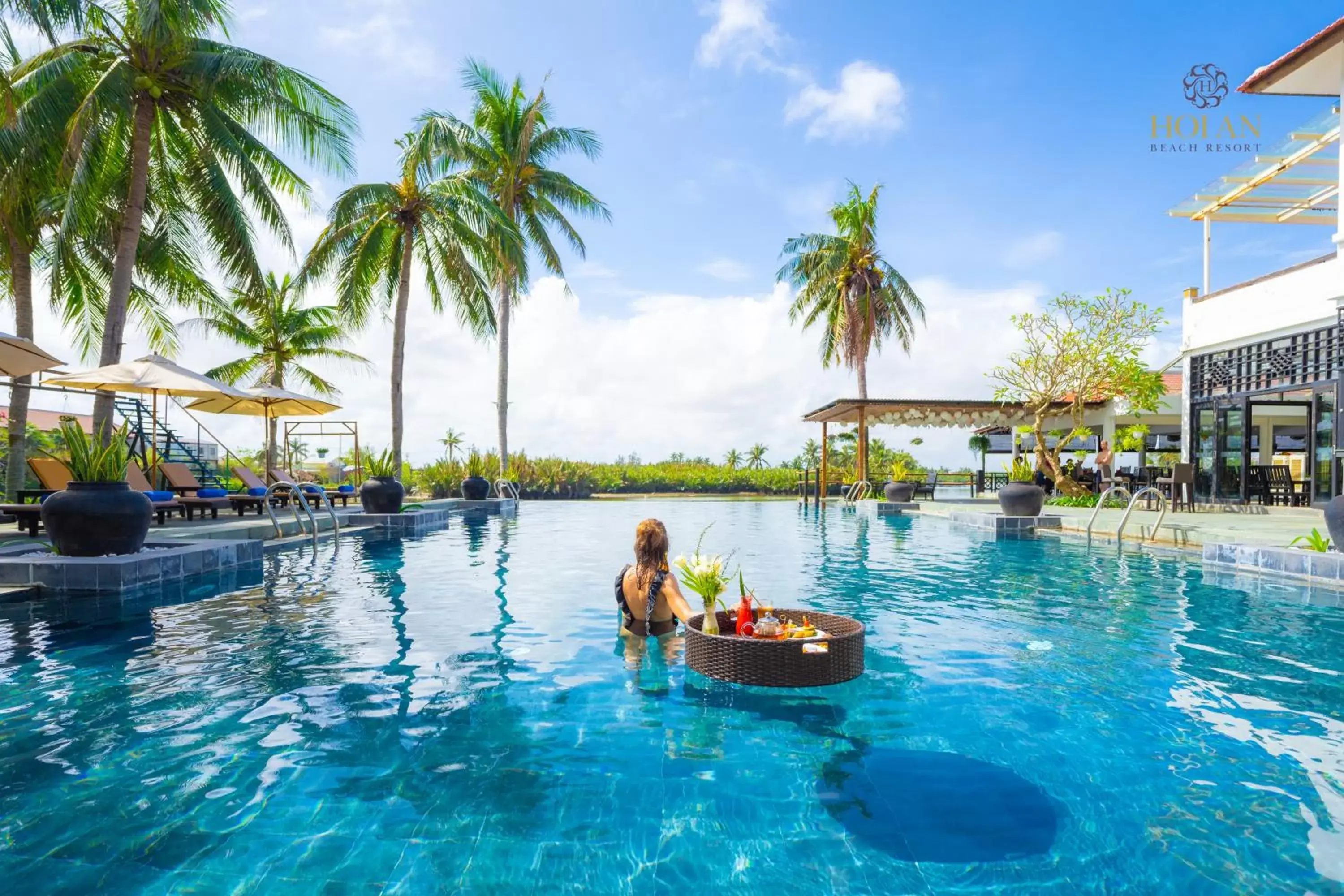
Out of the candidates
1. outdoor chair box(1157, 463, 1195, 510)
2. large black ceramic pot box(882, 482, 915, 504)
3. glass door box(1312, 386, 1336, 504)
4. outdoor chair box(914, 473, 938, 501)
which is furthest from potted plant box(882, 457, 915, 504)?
glass door box(1312, 386, 1336, 504)

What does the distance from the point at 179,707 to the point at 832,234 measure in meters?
27.6

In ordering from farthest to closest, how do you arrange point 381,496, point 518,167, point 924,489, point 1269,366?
1. point 924,489
2. point 518,167
3. point 1269,366
4. point 381,496

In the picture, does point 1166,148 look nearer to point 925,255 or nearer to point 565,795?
point 925,255

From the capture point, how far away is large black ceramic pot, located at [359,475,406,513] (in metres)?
14.6

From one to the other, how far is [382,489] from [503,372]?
9.07m

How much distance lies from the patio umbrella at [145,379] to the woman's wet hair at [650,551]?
10.3 m

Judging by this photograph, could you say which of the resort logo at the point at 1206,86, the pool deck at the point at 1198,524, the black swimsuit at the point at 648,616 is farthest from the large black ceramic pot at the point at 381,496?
the resort logo at the point at 1206,86

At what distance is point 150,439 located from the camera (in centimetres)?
1819

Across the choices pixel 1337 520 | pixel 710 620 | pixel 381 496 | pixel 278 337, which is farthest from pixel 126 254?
pixel 1337 520

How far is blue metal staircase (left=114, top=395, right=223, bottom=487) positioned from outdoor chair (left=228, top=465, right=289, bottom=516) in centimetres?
120

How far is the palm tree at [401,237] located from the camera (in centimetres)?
1836

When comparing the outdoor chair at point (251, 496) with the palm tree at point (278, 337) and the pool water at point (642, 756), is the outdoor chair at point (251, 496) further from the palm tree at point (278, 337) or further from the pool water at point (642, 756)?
the palm tree at point (278, 337)

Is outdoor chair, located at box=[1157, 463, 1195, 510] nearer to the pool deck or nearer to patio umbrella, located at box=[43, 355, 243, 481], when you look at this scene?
the pool deck

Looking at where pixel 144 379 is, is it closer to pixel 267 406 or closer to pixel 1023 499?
pixel 267 406
